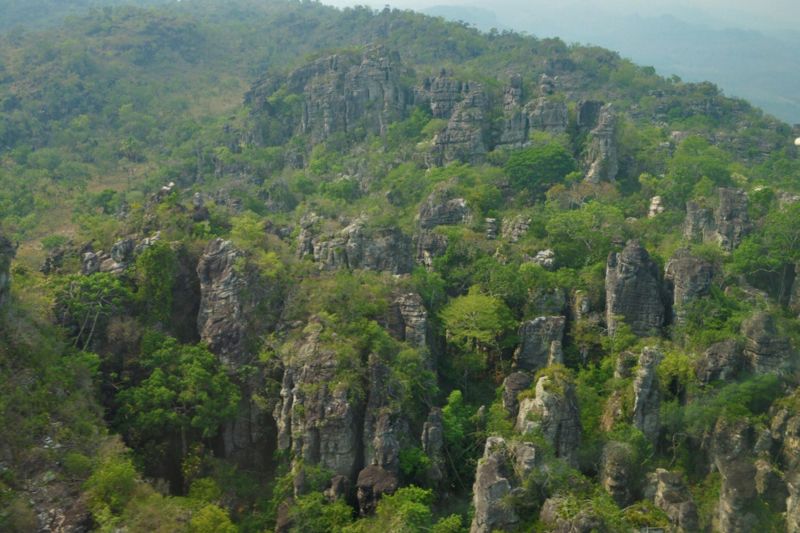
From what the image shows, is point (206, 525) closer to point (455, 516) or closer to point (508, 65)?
point (455, 516)

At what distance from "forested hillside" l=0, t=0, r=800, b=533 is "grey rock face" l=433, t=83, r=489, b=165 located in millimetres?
136

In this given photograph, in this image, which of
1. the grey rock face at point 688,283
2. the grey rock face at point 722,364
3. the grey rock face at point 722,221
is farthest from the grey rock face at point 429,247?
the grey rock face at point 722,364

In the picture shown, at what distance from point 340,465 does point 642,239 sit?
20015 millimetres

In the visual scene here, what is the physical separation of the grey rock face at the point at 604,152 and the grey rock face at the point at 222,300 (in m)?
23.7

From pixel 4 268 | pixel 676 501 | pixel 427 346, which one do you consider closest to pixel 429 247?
pixel 427 346

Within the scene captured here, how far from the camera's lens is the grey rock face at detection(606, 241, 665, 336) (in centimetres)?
3102

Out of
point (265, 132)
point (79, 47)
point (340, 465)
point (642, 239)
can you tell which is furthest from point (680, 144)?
point (79, 47)

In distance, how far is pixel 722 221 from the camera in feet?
121

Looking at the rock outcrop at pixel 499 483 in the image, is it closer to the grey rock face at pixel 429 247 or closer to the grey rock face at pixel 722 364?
the grey rock face at pixel 722 364

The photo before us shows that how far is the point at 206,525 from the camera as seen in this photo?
856 inches

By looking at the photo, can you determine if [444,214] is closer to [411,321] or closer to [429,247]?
[429,247]

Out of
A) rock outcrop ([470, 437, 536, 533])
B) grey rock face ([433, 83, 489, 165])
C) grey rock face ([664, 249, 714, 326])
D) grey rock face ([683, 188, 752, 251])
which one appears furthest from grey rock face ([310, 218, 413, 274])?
grey rock face ([433, 83, 489, 165])

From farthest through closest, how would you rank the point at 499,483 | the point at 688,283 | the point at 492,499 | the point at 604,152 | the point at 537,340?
the point at 604,152 → the point at 537,340 → the point at 688,283 → the point at 499,483 → the point at 492,499

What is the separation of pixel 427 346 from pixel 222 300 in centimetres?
759
